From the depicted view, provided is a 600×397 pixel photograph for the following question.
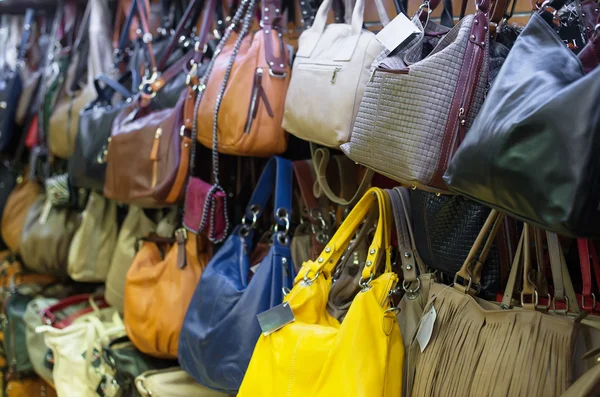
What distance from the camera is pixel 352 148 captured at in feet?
3.49

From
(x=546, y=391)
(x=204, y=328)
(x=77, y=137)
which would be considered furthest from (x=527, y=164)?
(x=77, y=137)

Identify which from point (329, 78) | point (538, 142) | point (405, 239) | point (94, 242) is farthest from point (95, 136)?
point (538, 142)

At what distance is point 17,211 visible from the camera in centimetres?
265

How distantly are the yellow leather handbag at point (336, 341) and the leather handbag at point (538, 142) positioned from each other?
360 millimetres

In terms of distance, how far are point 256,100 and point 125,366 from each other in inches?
36.8

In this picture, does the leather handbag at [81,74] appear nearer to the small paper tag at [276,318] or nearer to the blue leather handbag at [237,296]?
the blue leather handbag at [237,296]

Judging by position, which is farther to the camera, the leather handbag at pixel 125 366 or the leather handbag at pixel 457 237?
the leather handbag at pixel 125 366

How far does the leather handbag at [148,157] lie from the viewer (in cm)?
162

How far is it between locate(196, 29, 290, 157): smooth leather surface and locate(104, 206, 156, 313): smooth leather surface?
2.24 feet

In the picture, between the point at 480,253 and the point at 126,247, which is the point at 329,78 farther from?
the point at 126,247

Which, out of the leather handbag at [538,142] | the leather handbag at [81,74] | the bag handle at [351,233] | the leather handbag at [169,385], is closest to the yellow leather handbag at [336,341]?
the bag handle at [351,233]

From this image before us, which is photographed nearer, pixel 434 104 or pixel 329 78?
pixel 434 104

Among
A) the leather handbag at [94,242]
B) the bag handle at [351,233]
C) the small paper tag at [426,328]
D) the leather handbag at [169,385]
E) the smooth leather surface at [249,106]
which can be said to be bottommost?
the leather handbag at [169,385]

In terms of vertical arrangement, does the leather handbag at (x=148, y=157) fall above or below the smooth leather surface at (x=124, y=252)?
above
